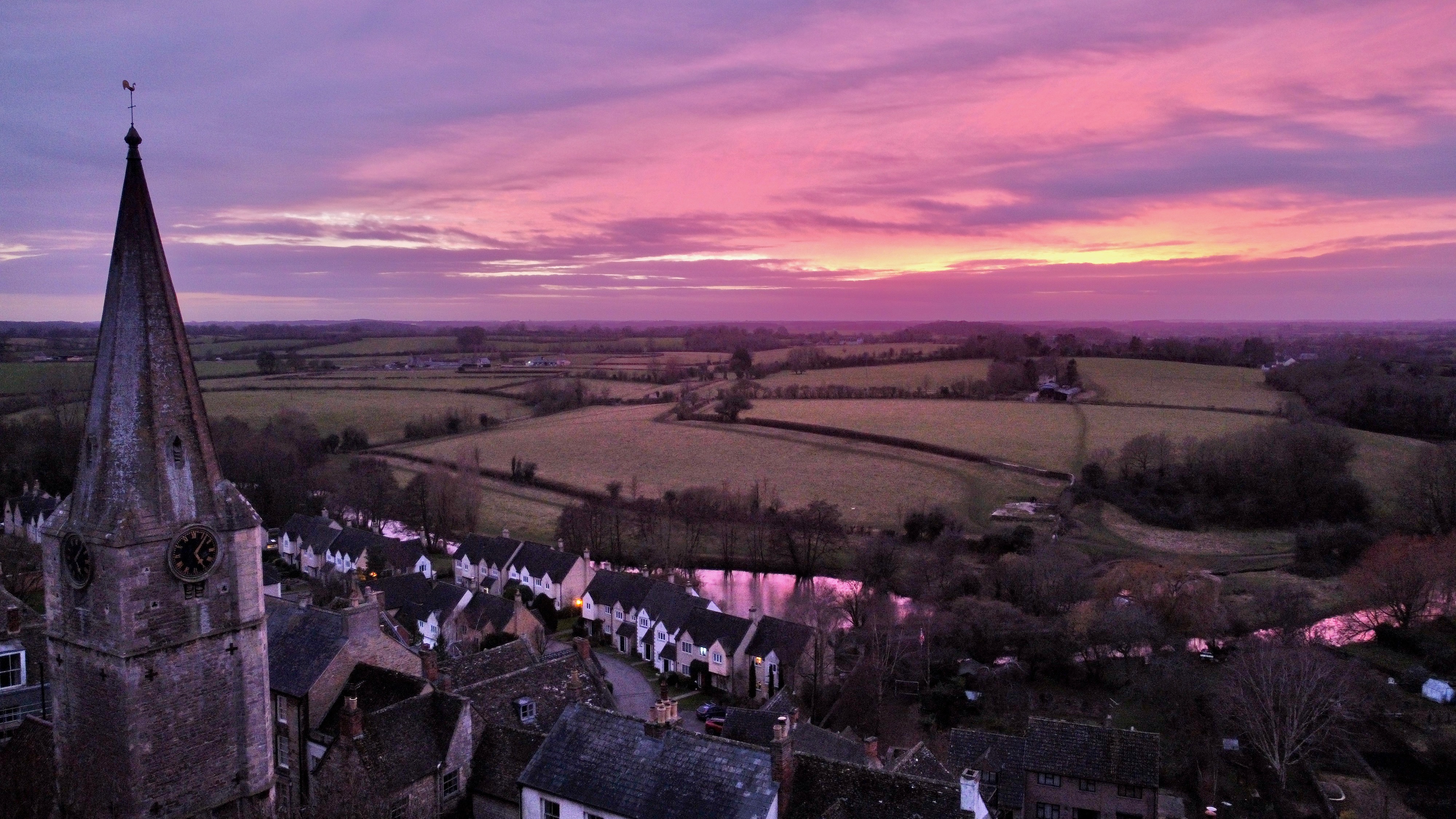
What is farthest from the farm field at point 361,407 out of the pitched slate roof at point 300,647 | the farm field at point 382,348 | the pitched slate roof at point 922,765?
the pitched slate roof at point 922,765

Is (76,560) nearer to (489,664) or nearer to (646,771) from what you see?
(646,771)

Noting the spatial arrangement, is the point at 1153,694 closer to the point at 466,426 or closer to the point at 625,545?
the point at 625,545

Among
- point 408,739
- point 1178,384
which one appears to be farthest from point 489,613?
point 1178,384

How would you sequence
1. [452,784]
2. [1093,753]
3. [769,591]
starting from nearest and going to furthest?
[452,784]
[1093,753]
[769,591]

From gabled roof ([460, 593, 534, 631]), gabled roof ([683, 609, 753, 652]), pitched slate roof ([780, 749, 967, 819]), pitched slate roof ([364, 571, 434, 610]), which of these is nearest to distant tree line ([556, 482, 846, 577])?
pitched slate roof ([364, 571, 434, 610])

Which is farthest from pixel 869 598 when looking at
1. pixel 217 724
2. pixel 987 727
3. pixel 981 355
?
pixel 981 355

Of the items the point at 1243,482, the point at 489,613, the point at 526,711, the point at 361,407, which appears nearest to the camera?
the point at 526,711

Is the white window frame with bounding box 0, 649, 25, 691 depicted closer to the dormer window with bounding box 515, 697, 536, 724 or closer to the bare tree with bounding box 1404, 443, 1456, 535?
the dormer window with bounding box 515, 697, 536, 724
